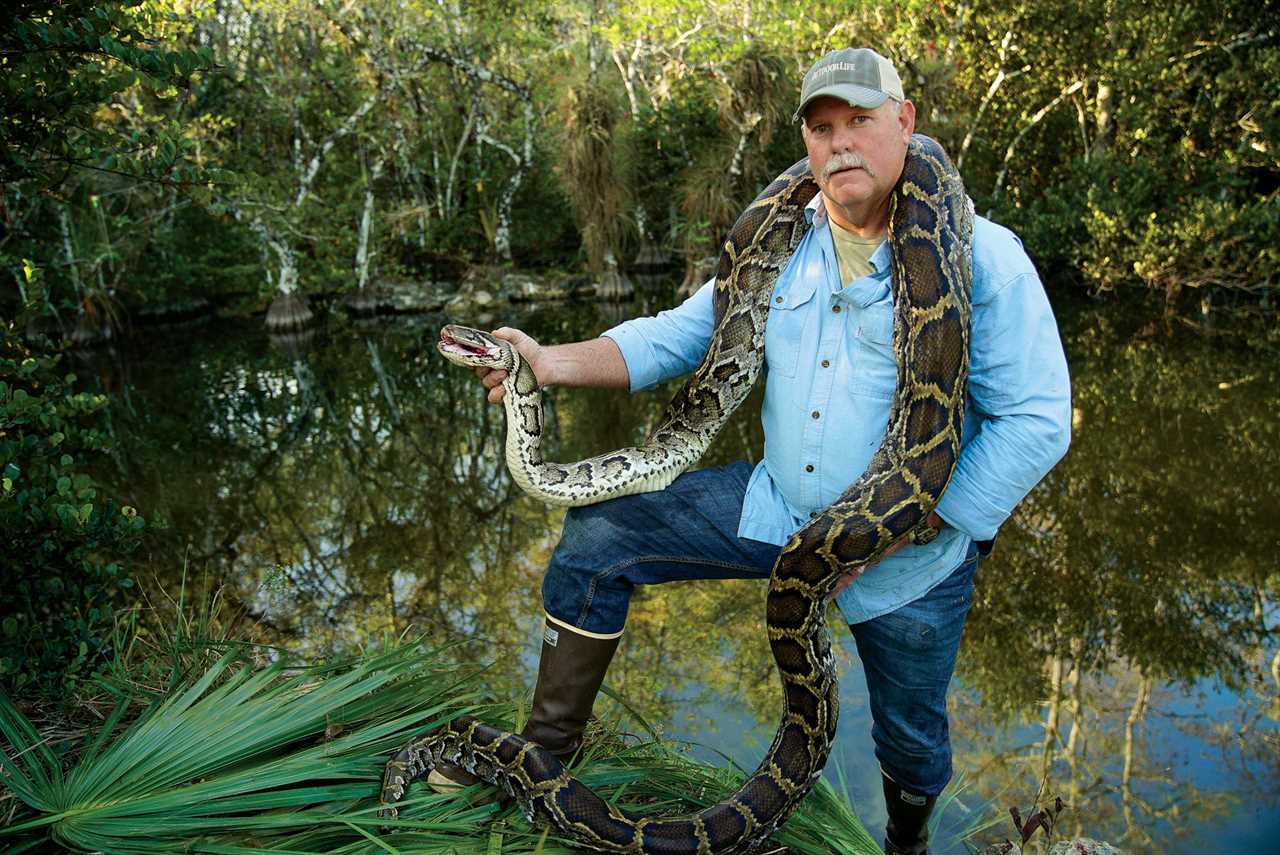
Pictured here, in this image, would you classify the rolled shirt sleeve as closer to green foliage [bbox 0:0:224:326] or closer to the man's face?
the man's face

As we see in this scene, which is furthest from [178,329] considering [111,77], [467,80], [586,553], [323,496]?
[586,553]

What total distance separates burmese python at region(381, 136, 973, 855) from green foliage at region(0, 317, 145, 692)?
1594 millimetres

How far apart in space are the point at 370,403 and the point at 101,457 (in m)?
3.42

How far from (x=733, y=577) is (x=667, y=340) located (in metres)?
1.05

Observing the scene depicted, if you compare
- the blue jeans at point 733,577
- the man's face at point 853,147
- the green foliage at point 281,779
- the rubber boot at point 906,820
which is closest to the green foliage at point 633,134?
the green foliage at point 281,779

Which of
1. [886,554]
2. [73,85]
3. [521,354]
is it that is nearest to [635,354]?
[521,354]

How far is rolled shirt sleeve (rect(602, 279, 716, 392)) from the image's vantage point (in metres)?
3.63

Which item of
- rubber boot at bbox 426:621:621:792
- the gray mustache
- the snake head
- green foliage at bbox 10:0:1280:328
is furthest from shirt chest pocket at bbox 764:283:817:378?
green foliage at bbox 10:0:1280:328

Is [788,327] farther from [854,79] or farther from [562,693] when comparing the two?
[562,693]

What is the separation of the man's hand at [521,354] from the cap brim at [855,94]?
139cm

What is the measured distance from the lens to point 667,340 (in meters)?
3.75

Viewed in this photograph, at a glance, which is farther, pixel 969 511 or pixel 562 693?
pixel 562 693

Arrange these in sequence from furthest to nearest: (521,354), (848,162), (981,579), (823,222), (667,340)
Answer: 1. (981,579)
2. (667,340)
3. (521,354)
4. (823,222)
5. (848,162)

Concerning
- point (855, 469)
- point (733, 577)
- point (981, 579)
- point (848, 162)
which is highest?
point (848, 162)
